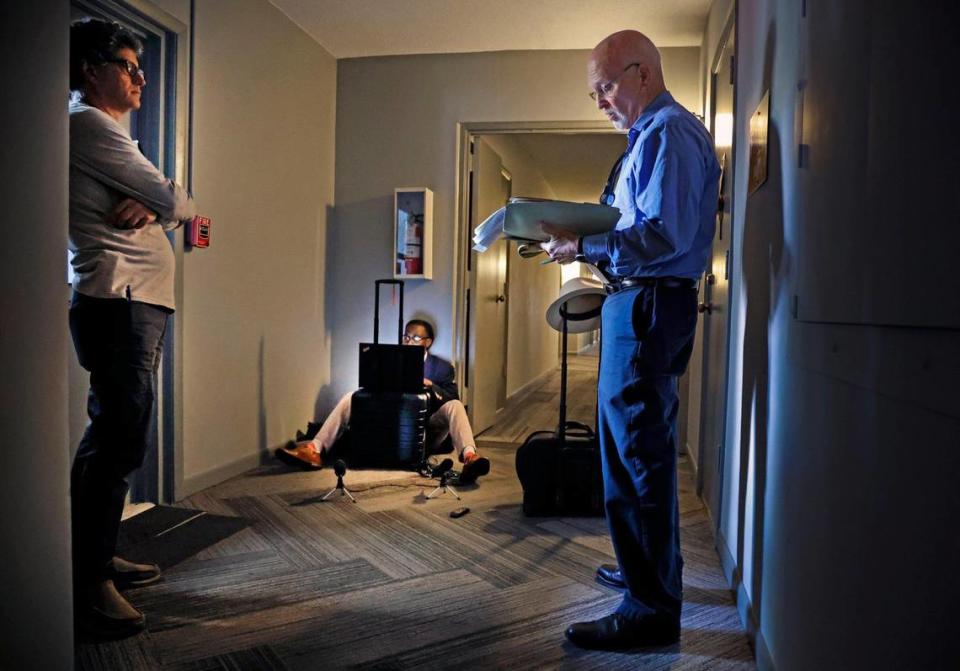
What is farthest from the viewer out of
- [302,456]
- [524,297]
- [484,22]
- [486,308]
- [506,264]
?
[524,297]

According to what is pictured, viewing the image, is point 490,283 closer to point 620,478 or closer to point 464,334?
point 464,334

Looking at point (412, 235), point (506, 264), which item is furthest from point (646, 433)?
point (506, 264)

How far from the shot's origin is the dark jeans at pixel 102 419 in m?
1.78

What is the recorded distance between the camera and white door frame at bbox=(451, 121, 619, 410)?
4.25 m

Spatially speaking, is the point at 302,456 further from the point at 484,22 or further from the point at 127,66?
the point at 484,22

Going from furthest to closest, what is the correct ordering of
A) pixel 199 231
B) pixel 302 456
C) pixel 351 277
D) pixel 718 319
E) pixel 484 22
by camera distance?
pixel 351 277, pixel 484 22, pixel 302 456, pixel 199 231, pixel 718 319

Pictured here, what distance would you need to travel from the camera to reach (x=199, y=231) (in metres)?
3.06

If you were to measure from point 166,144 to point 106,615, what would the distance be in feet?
6.42

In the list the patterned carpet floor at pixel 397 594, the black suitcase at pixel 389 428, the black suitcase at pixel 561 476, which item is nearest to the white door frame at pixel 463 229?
the black suitcase at pixel 389 428

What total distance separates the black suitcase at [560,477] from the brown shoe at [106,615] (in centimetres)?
151

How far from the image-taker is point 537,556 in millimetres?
2412

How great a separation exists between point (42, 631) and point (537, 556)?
164cm

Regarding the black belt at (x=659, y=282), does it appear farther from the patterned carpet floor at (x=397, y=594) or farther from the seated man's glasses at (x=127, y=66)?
the seated man's glasses at (x=127, y=66)

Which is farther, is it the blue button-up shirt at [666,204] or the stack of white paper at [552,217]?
the stack of white paper at [552,217]
